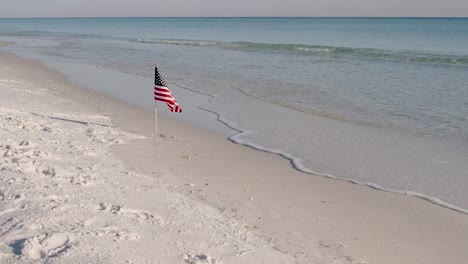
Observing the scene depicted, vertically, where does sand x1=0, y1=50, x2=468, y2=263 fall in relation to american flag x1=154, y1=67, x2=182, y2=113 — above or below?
below

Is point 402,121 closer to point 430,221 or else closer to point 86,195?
point 430,221

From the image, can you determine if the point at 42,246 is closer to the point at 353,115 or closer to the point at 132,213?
the point at 132,213

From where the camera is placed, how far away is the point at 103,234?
200 inches

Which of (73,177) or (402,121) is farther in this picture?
(402,121)

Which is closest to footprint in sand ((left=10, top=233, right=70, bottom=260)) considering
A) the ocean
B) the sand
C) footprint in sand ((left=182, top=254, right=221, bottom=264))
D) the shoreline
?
the sand

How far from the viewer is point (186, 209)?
6133mm

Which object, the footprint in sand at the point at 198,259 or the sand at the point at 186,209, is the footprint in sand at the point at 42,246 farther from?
the footprint in sand at the point at 198,259

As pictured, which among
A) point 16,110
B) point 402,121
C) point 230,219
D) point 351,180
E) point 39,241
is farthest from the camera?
point 402,121

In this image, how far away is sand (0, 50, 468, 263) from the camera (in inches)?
197

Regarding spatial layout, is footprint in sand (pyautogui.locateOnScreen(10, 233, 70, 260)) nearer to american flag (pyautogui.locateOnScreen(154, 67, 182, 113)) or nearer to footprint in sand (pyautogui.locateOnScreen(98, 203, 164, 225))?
footprint in sand (pyautogui.locateOnScreen(98, 203, 164, 225))

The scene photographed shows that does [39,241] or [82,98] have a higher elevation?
[39,241]

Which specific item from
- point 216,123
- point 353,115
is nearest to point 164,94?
point 216,123

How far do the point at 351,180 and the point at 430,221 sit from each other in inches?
64.8

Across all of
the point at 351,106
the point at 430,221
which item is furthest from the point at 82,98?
the point at 430,221
